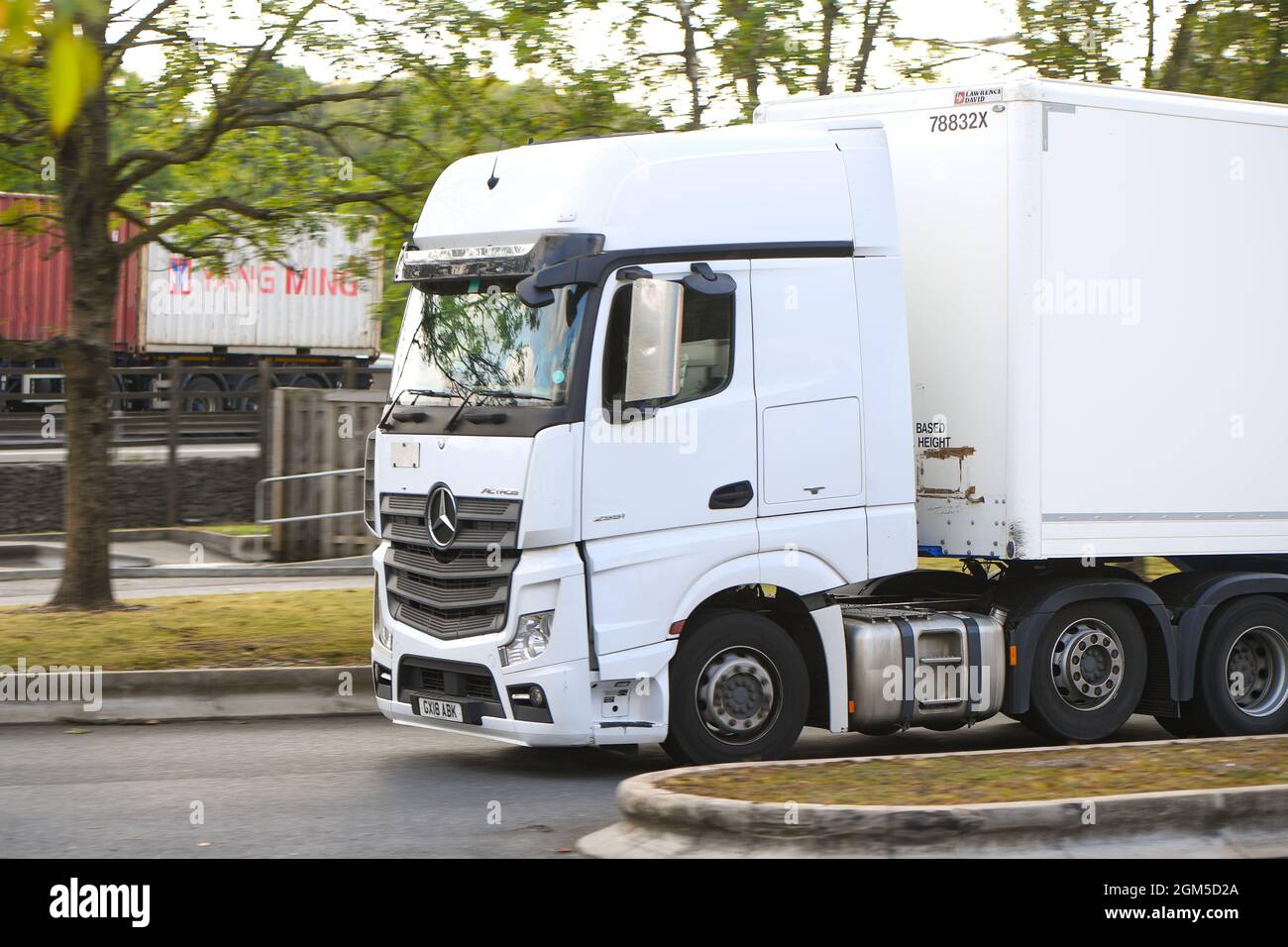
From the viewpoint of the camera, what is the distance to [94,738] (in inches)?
382

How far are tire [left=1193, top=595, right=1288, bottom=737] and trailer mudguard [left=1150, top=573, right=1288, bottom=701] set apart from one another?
0.08 metres

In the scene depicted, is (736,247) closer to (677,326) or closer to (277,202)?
(677,326)

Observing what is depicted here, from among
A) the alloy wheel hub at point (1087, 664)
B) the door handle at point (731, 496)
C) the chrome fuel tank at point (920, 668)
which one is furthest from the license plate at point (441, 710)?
the alloy wheel hub at point (1087, 664)

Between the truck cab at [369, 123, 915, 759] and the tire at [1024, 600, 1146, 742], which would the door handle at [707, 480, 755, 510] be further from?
the tire at [1024, 600, 1146, 742]

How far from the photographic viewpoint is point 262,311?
3988 centimetres

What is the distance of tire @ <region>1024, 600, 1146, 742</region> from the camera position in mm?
9445

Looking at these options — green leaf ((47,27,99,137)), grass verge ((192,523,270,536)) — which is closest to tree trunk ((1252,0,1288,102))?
grass verge ((192,523,270,536))

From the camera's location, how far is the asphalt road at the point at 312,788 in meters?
7.05

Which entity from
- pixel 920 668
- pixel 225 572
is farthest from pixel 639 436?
pixel 225 572

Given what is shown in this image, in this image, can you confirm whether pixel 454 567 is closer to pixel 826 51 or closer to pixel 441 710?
pixel 441 710

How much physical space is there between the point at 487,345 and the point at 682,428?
1.15 m

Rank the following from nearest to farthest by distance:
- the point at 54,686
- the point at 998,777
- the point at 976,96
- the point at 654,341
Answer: the point at 998,777 < the point at 654,341 < the point at 976,96 < the point at 54,686
